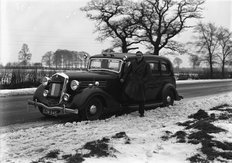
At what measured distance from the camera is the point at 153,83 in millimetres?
9336

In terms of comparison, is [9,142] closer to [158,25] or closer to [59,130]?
[59,130]

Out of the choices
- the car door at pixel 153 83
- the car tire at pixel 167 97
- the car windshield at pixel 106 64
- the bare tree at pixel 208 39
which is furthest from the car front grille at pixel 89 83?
the bare tree at pixel 208 39

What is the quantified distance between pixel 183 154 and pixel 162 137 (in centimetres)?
104

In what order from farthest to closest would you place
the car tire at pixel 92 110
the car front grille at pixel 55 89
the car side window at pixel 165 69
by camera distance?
the car side window at pixel 165 69 < the car front grille at pixel 55 89 < the car tire at pixel 92 110

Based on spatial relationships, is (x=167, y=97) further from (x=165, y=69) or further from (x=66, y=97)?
(x=66, y=97)

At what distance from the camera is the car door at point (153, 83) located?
9113mm

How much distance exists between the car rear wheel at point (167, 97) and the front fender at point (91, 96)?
228 centimetres

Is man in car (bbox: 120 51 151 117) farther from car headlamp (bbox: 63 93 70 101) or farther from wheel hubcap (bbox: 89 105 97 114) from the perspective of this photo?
car headlamp (bbox: 63 93 70 101)

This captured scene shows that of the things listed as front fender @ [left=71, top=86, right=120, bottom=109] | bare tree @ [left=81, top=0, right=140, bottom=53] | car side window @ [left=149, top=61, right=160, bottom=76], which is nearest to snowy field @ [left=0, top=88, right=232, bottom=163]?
front fender @ [left=71, top=86, right=120, bottom=109]

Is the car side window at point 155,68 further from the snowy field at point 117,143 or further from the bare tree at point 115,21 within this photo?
the bare tree at point 115,21

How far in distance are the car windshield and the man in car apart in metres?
0.46

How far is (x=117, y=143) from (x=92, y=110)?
8.75ft

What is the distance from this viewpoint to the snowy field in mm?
4109

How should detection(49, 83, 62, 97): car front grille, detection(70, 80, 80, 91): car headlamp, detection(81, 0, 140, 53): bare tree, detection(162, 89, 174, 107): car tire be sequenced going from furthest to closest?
detection(81, 0, 140, 53): bare tree → detection(162, 89, 174, 107): car tire → detection(49, 83, 62, 97): car front grille → detection(70, 80, 80, 91): car headlamp
